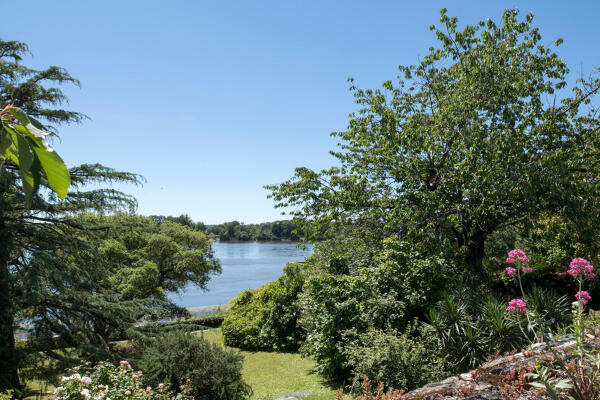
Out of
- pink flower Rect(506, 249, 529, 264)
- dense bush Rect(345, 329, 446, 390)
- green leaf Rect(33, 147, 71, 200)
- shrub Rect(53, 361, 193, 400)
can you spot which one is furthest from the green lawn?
green leaf Rect(33, 147, 71, 200)

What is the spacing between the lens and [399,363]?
598cm

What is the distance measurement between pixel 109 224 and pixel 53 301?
7.82ft

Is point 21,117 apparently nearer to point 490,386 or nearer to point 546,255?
point 490,386

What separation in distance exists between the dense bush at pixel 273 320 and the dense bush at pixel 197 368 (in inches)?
232

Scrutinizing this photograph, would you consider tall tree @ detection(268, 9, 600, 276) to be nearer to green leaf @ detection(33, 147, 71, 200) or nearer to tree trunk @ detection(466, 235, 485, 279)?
tree trunk @ detection(466, 235, 485, 279)

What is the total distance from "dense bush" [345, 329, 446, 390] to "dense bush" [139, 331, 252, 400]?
2.12 meters

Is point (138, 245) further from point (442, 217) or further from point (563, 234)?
point (563, 234)

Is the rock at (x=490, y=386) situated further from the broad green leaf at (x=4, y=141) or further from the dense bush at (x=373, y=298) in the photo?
the broad green leaf at (x=4, y=141)

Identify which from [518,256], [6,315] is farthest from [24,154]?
[6,315]

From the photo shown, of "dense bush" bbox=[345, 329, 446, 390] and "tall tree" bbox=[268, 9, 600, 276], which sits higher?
"tall tree" bbox=[268, 9, 600, 276]

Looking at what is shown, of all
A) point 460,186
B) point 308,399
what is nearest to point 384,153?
→ point 460,186

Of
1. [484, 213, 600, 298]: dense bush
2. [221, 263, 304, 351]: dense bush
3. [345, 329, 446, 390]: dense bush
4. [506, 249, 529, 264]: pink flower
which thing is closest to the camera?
[506, 249, 529, 264]: pink flower

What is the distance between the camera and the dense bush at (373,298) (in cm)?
731

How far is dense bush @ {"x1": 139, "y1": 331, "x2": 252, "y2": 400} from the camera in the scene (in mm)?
6324
